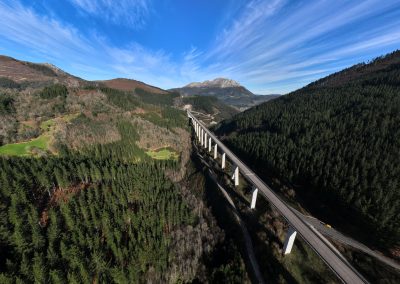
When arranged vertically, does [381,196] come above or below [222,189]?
above

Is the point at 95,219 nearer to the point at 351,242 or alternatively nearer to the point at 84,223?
the point at 84,223

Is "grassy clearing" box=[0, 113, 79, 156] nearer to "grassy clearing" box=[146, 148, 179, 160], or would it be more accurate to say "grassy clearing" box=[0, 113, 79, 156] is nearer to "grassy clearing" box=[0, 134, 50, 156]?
"grassy clearing" box=[0, 134, 50, 156]

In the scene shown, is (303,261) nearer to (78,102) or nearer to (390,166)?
(390,166)

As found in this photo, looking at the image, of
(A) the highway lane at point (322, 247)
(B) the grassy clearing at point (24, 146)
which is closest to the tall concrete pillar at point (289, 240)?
(A) the highway lane at point (322, 247)

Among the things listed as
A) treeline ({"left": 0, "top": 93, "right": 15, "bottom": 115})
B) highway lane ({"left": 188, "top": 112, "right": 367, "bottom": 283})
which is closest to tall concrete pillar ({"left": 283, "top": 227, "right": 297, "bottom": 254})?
highway lane ({"left": 188, "top": 112, "right": 367, "bottom": 283})

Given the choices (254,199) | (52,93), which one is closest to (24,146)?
(52,93)

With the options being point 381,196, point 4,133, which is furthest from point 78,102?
point 381,196

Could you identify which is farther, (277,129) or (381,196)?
(277,129)

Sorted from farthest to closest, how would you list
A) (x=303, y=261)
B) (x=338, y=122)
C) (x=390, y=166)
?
(x=338, y=122) → (x=390, y=166) → (x=303, y=261)

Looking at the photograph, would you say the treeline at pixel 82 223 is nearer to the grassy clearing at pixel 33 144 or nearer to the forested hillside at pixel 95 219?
the forested hillside at pixel 95 219
